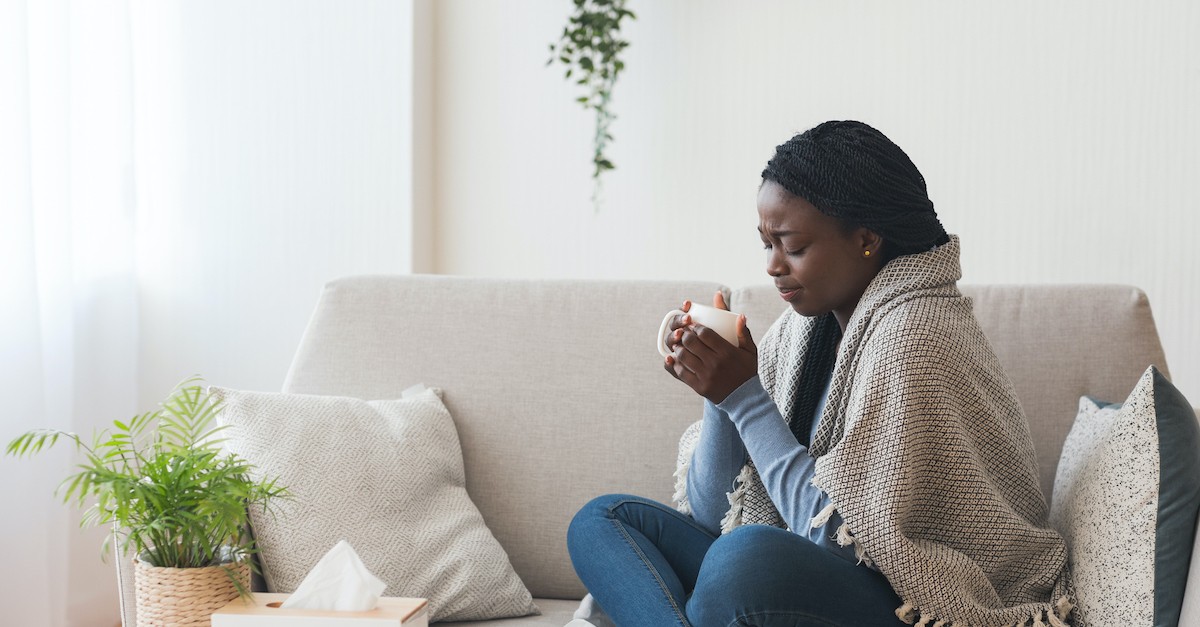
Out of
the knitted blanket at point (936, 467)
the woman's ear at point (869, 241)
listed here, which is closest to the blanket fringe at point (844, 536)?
the knitted blanket at point (936, 467)

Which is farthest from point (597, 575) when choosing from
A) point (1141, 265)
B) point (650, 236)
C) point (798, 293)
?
point (1141, 265)

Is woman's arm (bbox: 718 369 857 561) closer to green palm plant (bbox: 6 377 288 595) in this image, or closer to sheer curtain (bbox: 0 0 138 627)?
green palm plant (bbox: 6 377 288 595)

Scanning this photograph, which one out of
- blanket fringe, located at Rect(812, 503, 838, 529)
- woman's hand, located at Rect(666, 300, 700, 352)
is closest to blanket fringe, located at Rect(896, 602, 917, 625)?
blanket fringe, located at Rect(812, 503, 838, 529)

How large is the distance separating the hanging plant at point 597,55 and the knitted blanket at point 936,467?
1279mm

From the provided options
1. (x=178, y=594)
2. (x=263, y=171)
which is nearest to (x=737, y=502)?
(x=178, y=594)

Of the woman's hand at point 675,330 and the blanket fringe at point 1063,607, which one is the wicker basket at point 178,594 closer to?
the woman's hand at point 675,330

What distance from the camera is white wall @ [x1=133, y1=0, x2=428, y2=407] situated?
2.75 meters

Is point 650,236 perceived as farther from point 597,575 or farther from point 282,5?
point 597,575

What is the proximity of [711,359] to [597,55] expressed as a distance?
4.95ft

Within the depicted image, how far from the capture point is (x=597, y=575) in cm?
156

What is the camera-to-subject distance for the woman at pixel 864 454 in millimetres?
1305

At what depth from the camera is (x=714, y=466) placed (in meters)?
1.60

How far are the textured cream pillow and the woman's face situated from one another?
65 centimetres

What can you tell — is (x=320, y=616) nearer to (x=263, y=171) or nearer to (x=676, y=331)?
(x=676, y=331)
